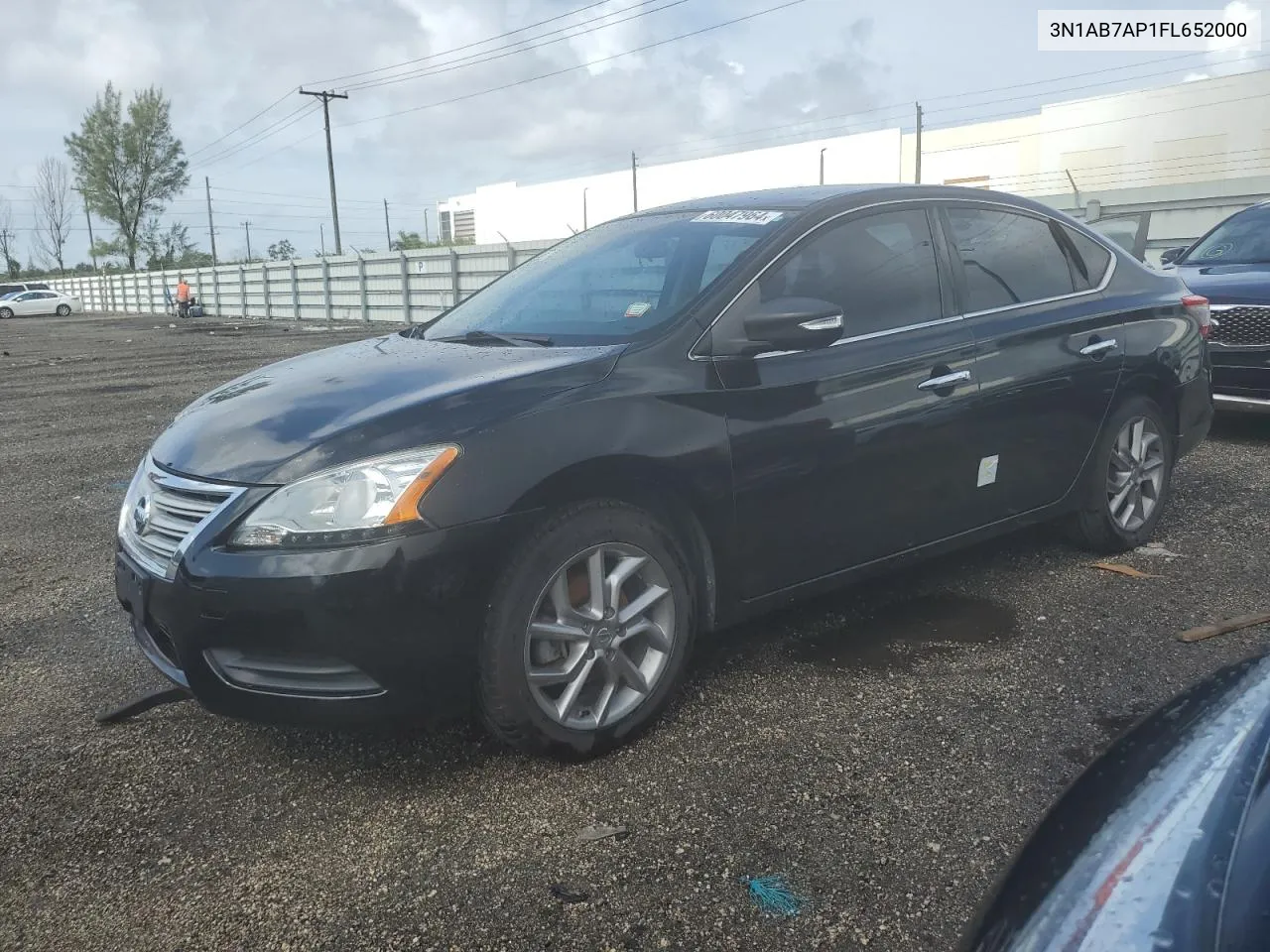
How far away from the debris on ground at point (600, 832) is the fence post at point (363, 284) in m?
27.1

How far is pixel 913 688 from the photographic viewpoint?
11.0ft

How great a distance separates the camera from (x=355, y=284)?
1144 inches

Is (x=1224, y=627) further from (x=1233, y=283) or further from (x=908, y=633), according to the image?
(x=1233, y=283)

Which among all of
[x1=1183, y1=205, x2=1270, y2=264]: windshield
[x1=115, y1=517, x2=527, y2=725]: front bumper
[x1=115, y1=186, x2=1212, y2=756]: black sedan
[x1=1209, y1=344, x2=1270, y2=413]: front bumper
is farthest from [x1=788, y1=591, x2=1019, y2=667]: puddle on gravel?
[x1=1183, y1=205, x2=1270, y2=264]: windshield

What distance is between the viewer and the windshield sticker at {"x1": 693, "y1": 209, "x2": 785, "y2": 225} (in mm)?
3587

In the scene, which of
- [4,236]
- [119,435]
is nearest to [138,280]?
[4,236]

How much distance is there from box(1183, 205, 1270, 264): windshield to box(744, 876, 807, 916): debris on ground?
6853mm

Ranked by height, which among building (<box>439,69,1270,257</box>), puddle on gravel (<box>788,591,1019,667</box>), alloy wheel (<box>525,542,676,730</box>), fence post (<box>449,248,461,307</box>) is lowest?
puddle on gravel (<box>788,591,1019,667</box>)

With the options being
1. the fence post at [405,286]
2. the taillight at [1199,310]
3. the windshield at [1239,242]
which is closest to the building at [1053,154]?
the fence post at [405,286]

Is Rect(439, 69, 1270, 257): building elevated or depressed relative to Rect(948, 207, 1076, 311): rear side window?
elevated

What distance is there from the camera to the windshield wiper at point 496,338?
11.1 ft

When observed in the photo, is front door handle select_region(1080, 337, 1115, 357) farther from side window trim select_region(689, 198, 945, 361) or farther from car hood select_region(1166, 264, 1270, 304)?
car hood select_region(1166, 264, 1270, 304)

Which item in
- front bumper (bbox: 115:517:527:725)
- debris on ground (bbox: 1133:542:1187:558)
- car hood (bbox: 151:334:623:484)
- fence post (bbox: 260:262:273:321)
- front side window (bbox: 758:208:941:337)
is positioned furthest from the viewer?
fence post (bbox: 260:262:273:321)

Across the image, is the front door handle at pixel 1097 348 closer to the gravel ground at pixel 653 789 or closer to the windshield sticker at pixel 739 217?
the gravel ground at pixel 653 789
